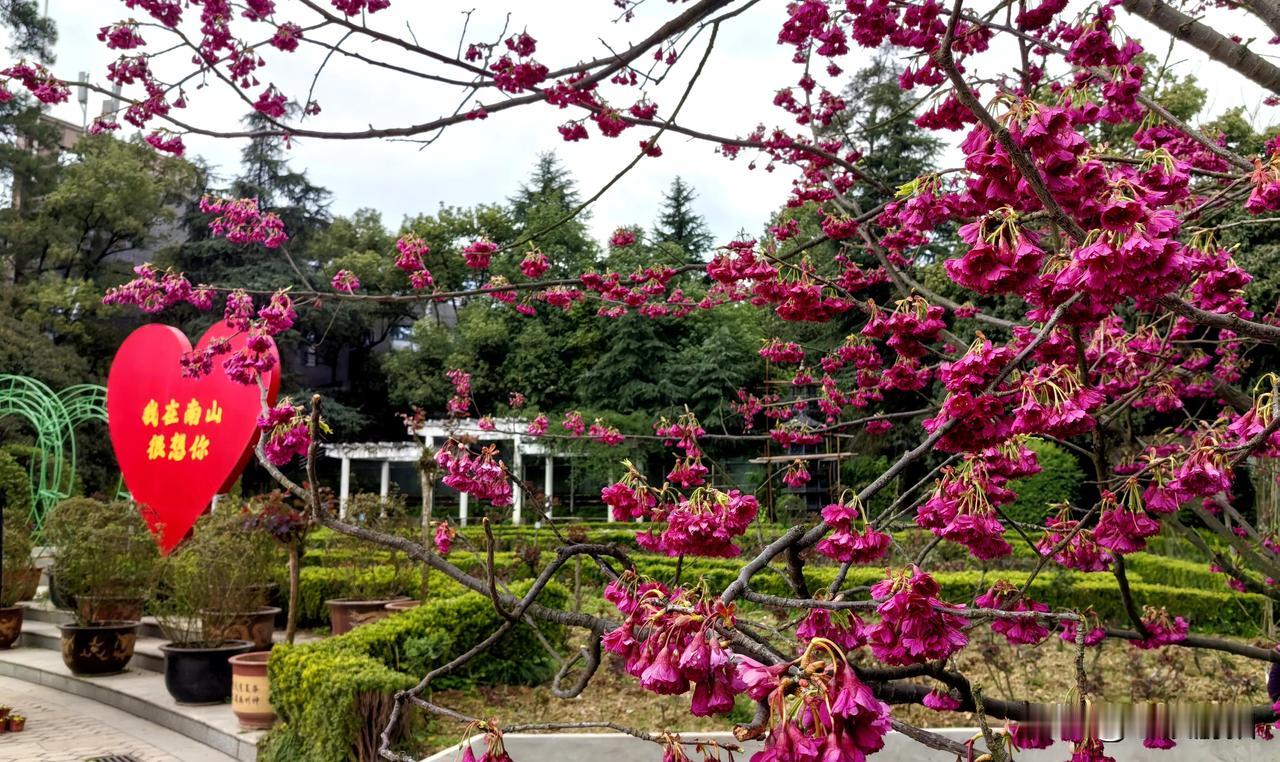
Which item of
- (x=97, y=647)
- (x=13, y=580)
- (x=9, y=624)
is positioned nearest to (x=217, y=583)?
(x=97, y=647)

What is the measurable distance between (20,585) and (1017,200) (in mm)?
11796

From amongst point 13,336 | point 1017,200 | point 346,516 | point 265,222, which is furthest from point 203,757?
point 13,336

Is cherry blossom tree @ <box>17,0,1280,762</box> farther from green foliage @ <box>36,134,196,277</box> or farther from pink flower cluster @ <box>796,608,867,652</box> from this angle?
green foliage @ <box>36,134,196,277</box>

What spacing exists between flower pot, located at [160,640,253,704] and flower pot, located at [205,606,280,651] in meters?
0.24

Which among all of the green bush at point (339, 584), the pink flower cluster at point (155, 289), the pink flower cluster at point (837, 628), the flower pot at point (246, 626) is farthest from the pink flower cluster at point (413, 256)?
the pink flower cluster at point (837, 628)

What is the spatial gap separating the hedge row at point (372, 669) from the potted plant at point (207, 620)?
1502 millimetres

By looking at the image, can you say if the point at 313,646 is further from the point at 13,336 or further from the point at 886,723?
the point at 13,336

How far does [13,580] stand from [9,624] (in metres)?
0.63

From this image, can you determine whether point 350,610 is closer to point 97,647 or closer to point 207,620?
point 207,620

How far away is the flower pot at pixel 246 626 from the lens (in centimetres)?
725

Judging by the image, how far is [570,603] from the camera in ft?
26.0

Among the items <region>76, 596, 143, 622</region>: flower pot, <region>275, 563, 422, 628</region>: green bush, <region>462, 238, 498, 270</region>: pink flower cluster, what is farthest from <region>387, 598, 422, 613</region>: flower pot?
<region>462, 238, 498, 270</region>: pink flower cluster

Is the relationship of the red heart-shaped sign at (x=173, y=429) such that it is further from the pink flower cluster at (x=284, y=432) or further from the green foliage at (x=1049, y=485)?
the green foliage at (x=1049, y=485)

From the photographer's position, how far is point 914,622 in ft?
5.26
